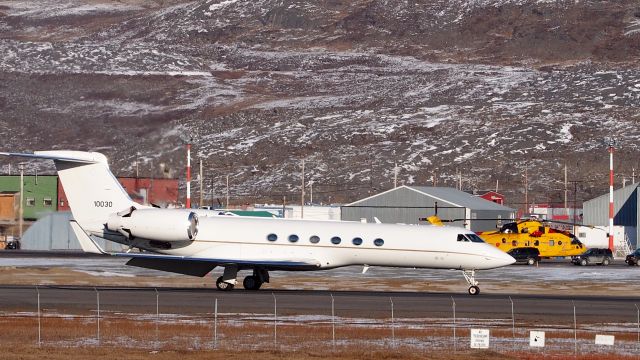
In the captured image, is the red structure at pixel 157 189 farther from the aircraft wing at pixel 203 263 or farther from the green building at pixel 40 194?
the aircraft wing at pixel 203 263

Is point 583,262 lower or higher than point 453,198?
lower

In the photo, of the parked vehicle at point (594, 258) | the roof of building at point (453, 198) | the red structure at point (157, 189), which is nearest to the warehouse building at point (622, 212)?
the roof of building at point (453, 198)

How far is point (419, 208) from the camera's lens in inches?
4306

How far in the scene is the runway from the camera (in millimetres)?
43844

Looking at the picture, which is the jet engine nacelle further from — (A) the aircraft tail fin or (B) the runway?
(B) the runway

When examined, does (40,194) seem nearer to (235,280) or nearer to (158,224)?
(158,224)

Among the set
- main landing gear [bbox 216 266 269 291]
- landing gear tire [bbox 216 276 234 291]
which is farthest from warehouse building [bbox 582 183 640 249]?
landing gear tire [bbox 216 276 234 291]

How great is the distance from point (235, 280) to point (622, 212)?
218 feet

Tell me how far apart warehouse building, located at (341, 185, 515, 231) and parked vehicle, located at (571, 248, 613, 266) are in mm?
19226

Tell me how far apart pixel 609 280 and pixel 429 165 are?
5265 inches

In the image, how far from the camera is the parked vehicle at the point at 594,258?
86875 mm

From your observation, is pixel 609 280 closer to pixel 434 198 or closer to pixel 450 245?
pixel 450 245

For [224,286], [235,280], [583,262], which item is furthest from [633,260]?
[224,286]

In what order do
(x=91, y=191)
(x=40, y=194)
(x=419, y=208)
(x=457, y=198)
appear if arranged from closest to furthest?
(x=91, y=191)
(x=419, y=208)
(x=457, y=198)
(x=40, y=194)
